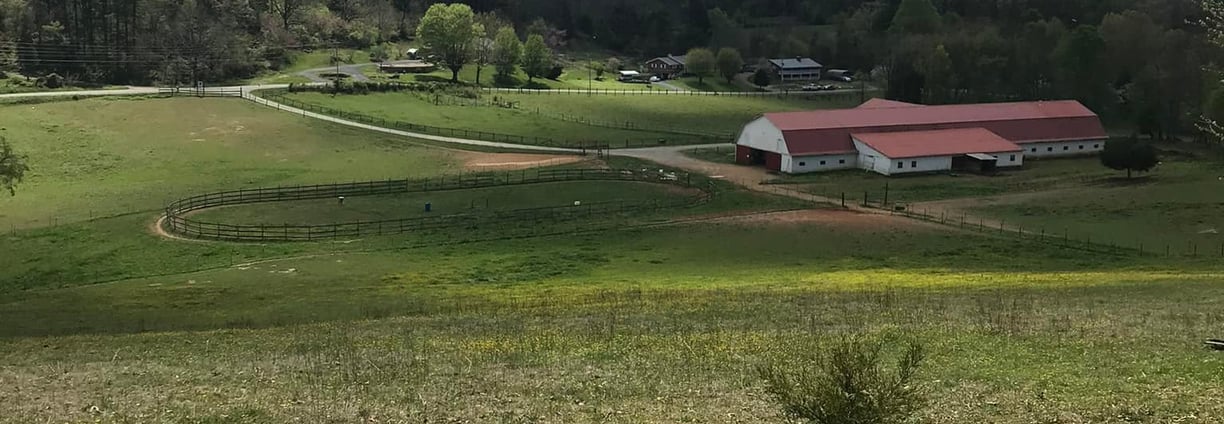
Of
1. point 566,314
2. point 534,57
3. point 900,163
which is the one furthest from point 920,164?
point 534,57

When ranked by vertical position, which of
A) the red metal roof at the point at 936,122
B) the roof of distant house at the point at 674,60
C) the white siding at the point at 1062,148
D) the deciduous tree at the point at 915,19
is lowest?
the white siding at the point at 1062,148

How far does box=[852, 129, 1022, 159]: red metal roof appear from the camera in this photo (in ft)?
245

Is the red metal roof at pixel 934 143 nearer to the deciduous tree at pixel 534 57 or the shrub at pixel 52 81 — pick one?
the deciduous tree at pixel 534 57

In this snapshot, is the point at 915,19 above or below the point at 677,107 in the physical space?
above

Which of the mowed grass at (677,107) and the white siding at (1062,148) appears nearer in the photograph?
the white siding at (1062,148)

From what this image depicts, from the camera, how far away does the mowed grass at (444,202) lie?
54.6 metres

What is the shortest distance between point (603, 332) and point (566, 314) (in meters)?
4.01

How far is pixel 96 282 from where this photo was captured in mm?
41188

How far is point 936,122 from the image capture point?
3307 inches

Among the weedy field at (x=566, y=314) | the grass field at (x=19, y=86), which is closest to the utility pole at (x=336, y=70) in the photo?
the grass field at (x=19, y=86)

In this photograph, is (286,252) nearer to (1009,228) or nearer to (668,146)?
(1009,228)

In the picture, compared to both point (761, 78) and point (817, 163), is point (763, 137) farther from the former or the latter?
point (761, 78)

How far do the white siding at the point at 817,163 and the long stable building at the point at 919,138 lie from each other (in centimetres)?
6

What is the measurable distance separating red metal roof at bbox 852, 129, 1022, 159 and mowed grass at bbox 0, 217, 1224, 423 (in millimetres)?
27768
